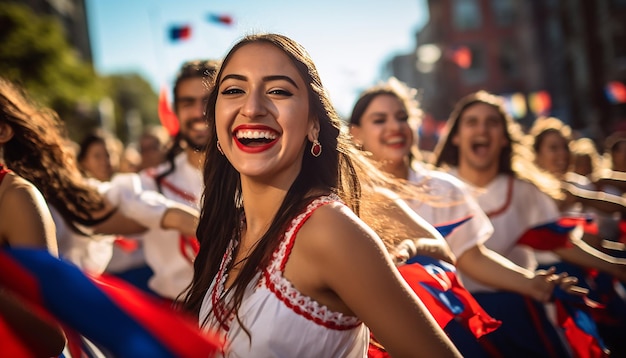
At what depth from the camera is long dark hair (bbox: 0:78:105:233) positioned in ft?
8.86

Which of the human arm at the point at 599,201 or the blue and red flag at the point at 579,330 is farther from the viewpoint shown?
the human arm at the point at 599,201

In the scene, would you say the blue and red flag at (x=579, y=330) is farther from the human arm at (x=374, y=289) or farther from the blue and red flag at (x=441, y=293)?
the human arm at (x=374, y=289)

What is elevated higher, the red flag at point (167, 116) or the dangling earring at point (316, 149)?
the dangling earring at point (316, 149)

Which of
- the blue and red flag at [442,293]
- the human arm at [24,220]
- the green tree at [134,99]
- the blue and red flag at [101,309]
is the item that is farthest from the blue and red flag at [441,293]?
the green tree at [134,99]

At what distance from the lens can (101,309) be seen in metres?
1.28

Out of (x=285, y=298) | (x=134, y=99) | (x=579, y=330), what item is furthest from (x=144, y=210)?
(x=134, y=99)

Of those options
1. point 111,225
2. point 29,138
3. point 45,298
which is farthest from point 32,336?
point 111,225

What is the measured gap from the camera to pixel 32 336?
1.46 meters

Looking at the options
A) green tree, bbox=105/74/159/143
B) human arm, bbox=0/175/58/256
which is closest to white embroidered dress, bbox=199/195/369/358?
human arm, bbox=0/175/58/256

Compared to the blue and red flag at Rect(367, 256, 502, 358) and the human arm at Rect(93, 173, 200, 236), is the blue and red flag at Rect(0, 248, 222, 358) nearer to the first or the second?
the blue and red flag at Rect(367, 256, 502, 358)

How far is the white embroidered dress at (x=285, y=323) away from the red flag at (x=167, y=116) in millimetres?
2866

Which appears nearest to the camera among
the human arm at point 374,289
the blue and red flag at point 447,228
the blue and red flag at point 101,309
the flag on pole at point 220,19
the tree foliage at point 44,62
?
the blue and red flag at point 101,309

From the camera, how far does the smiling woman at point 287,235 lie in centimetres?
162

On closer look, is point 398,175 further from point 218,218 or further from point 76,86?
point 76,86
